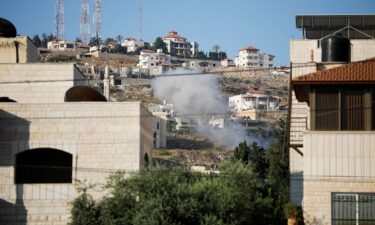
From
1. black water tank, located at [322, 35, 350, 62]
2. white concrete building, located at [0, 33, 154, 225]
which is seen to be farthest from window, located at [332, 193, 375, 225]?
white concrete building, located at [0, 33, 154, 225]

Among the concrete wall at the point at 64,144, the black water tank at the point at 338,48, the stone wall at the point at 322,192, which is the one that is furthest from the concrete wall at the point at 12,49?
the stone wall at the point at 322,192

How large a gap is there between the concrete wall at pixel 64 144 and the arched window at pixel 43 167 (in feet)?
1.21

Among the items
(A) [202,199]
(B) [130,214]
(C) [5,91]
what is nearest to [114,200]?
(B) [130,214]

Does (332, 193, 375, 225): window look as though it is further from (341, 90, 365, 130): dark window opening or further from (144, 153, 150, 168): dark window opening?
(144, 153, 150, 168): dark window opening

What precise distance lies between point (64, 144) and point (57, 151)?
586mm

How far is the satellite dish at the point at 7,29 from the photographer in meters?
59.4

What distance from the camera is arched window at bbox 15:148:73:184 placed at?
44250 mm

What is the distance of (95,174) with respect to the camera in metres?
44.1

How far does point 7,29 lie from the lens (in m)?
59.7

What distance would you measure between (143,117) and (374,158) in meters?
14.2

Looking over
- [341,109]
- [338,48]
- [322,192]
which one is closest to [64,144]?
[338,48]

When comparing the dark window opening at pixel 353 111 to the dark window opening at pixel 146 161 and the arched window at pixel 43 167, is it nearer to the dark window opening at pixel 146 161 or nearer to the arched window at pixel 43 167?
the arched window at pixel 43 167

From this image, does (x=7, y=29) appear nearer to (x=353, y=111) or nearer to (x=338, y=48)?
(x=338, y=48)

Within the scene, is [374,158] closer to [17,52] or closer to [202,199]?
[202,199]
